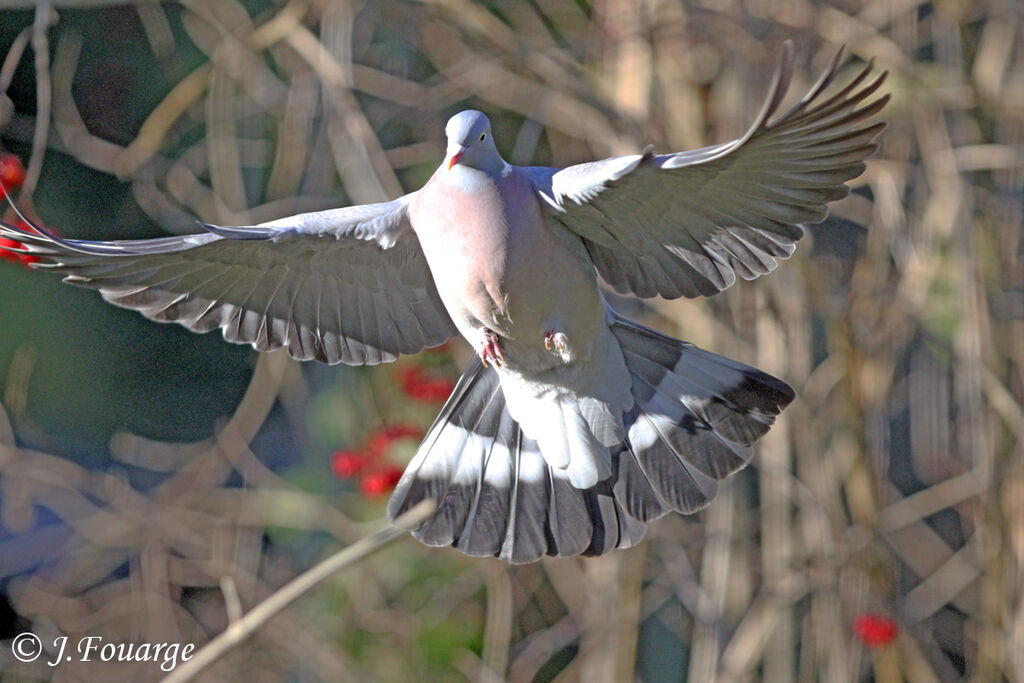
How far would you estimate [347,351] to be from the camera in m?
2.32

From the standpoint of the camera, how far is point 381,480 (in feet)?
9.44

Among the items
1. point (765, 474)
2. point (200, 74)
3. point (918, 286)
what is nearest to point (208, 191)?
point (200, 74)

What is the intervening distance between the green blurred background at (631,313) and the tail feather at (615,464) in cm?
53

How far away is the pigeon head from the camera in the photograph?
204 centimetres

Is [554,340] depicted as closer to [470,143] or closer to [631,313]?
[470,143]

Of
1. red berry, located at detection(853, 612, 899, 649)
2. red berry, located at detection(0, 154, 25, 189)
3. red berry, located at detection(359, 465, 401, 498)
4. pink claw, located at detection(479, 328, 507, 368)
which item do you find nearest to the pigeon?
pink claw, located at detection(479, 328, 507, 368)

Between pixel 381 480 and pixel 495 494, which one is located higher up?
pixel 495 494

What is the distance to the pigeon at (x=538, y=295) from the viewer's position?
1876 mm

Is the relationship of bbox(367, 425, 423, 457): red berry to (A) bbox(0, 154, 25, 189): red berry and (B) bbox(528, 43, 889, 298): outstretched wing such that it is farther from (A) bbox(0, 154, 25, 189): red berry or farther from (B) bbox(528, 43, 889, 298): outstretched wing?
(A) bbox(0, 154, 25, 189): red berry

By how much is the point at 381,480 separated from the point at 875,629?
138 cm

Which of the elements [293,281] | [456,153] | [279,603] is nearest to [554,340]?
[456,153]

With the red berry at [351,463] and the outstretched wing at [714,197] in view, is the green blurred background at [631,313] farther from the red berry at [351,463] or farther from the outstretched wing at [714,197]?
the outstretched wing at [714,197]

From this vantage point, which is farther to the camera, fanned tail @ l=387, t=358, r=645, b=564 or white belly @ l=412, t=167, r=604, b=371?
fanned tail @ l=387, t=358, r=645, b=564

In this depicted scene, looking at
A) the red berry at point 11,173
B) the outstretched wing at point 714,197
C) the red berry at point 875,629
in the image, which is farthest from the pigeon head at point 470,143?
the red berry at point 875,629
